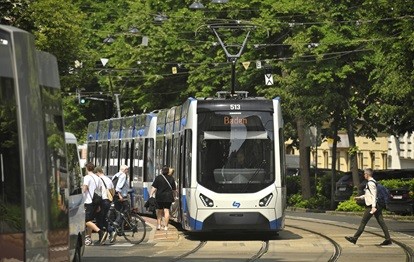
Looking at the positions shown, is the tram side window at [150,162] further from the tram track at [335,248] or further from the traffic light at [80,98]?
the traffic light at [80,98]

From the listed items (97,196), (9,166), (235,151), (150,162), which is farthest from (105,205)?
(9,166)

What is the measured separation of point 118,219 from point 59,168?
16.4 m

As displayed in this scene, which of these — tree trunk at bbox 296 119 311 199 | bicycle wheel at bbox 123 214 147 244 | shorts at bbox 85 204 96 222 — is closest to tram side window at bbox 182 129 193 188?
bicycle wheel at bbox 123 214 147 244

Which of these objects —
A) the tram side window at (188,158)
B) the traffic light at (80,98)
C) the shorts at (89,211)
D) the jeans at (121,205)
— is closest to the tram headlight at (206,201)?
the tram side window at (188,158)

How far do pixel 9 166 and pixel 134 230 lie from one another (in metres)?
19.7

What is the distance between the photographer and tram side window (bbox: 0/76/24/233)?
35.9 ft

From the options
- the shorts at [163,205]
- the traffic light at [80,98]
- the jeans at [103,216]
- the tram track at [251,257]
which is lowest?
the tram track at [251,257]

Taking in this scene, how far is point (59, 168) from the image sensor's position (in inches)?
550

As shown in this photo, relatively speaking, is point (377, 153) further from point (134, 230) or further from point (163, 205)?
point (134, 230)

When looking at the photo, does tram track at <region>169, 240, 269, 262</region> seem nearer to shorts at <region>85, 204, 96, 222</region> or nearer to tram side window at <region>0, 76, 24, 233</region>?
shorts at <region>85, 204, 96, 222</region>

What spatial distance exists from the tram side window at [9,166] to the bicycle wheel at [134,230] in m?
19.2

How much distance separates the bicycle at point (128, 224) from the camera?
1190 inches

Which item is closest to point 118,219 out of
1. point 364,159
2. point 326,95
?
point 326,95

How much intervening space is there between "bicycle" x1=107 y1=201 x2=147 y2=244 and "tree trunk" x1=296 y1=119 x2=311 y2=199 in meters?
25.8
